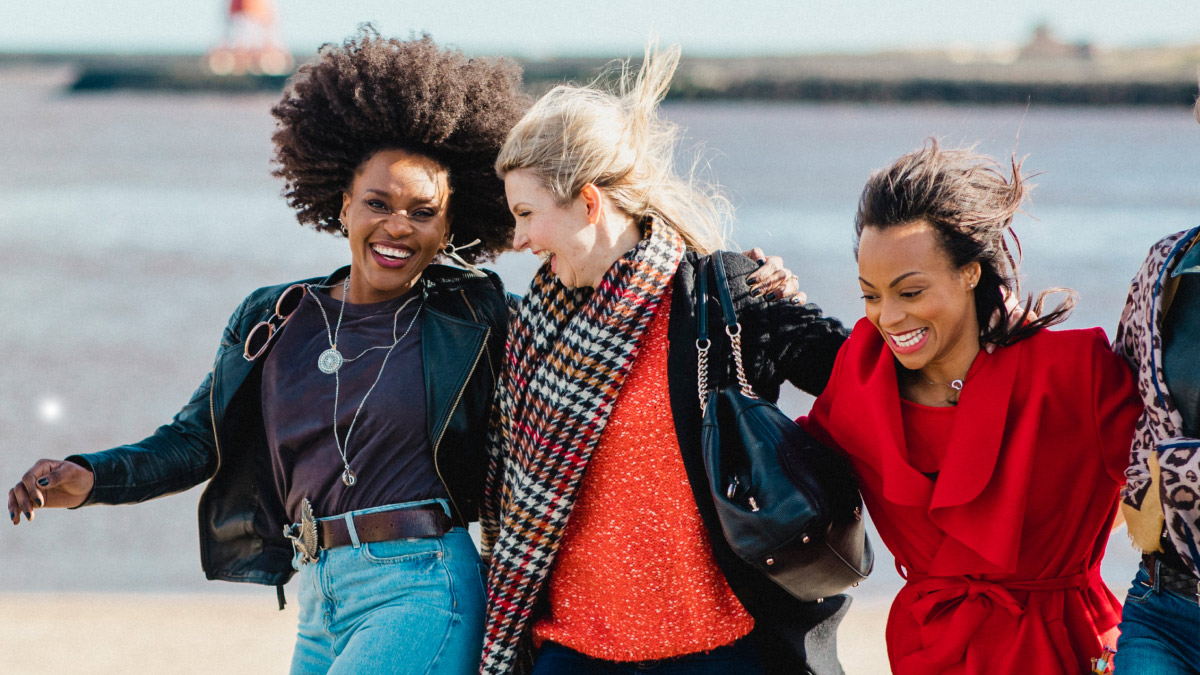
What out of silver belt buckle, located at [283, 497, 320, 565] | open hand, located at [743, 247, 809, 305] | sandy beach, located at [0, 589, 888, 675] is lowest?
sandy beach, located at [0, 589, 888, 675]

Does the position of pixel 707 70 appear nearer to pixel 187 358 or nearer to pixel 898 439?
pixel 187 358

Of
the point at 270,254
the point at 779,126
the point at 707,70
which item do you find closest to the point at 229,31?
the point at 707,70

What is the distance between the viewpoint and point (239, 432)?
3.28 meters

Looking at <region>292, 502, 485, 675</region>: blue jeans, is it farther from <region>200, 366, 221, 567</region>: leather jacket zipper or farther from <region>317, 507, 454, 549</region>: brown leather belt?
<region>200, 366, 221, 567</region>: leather jacket zipper

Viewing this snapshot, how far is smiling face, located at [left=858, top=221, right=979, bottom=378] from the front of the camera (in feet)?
8.73

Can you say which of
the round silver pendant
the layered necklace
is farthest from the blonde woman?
the round silver pendant

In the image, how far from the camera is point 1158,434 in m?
2.43

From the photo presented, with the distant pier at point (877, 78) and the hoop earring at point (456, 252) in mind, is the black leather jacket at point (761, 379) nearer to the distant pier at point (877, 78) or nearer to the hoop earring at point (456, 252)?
the hoop earring at point (456, 252)

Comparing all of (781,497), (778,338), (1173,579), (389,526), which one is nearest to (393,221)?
(389,526)

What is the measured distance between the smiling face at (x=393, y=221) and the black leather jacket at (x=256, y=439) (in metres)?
0.10

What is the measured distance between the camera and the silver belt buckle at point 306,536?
3037 millimetres

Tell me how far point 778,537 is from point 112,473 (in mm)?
1652

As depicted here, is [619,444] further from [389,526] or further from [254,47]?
[254,47]

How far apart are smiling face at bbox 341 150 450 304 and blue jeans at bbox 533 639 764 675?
3.43 ft
